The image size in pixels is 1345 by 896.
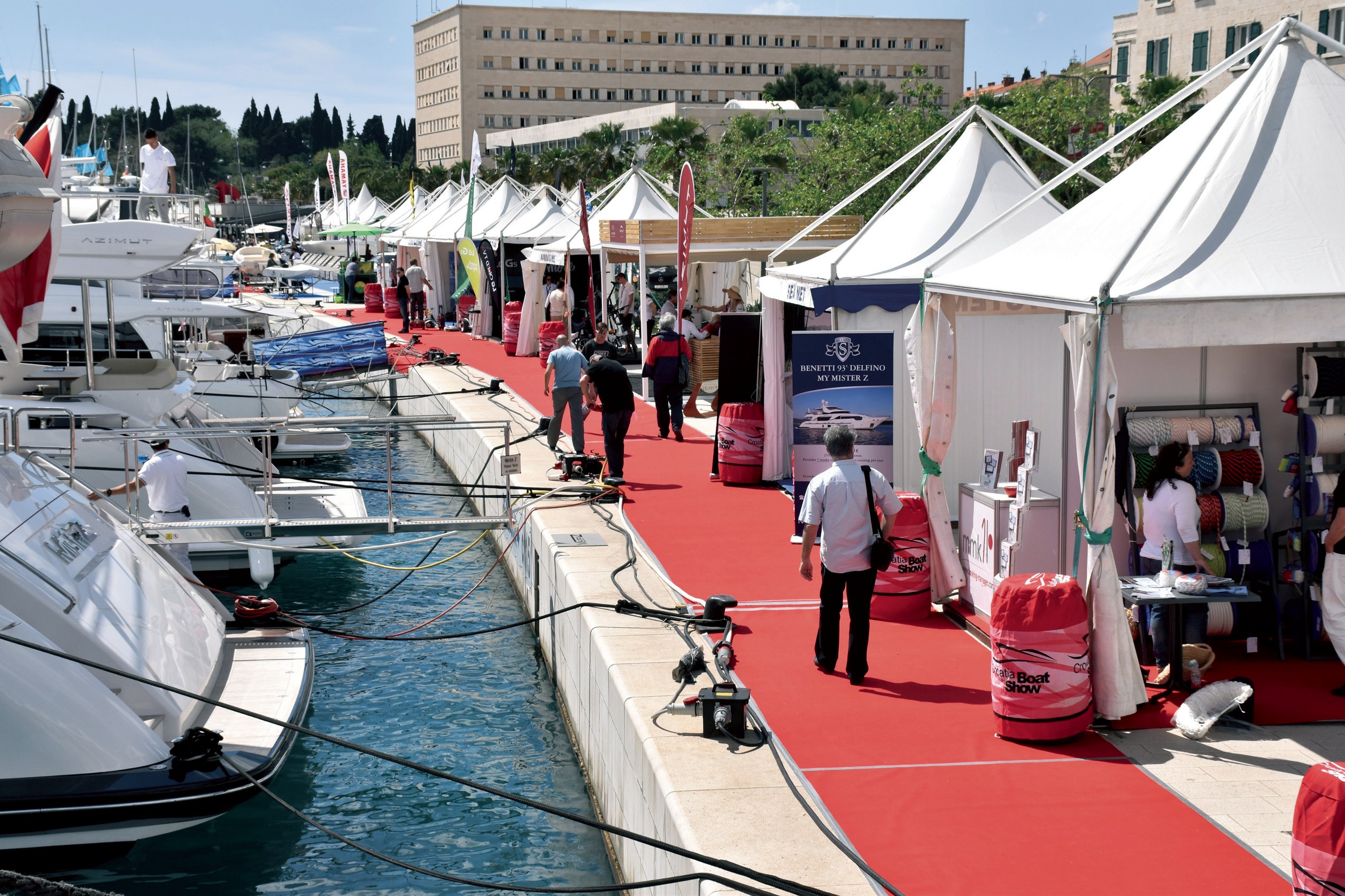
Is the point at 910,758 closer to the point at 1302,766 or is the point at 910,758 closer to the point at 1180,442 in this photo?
the point at 1302,766

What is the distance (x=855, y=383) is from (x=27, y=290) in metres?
7.18

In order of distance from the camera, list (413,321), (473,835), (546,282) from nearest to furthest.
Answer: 1. (473,835)
2. (546,282)
3. (413,321)

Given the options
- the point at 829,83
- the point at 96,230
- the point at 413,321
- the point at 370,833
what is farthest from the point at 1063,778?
the point at 829,83

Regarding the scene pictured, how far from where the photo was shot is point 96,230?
574 inches

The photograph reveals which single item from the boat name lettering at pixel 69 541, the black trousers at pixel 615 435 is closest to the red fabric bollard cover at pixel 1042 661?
the boat name lettering at pixel 69 541

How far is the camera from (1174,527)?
862 cm

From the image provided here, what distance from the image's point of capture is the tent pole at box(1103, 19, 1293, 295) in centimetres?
792

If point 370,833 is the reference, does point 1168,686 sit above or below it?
above

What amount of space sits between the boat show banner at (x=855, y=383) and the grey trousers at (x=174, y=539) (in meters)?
5.86

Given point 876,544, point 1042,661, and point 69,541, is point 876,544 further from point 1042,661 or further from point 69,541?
point 69,541

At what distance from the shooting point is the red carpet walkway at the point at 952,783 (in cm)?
602

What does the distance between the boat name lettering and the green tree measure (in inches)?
1668

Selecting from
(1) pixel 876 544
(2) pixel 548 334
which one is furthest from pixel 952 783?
(2) pixel 548 334

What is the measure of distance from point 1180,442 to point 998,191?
20.5 ft
